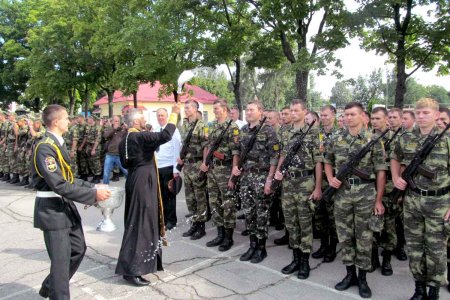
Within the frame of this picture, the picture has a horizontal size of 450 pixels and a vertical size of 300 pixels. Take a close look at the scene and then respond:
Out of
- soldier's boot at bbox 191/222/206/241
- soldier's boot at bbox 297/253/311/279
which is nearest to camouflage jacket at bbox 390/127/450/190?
soldier's boot at bbox 297/253/311/279

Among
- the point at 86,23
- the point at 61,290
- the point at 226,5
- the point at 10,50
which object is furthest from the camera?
the point at 10,50

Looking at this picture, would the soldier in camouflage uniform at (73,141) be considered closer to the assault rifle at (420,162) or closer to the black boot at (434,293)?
the assault rifle at (420,162)

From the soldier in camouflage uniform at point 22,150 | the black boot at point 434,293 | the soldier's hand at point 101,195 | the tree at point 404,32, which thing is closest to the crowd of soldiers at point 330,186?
the black boot at point 434,293

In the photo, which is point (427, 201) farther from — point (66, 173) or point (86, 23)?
point (86, 23)

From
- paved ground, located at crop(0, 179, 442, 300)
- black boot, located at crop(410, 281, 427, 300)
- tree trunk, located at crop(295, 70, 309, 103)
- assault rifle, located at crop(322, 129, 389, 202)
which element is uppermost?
tree trunk, located at crop(295, 70, 309, 103)

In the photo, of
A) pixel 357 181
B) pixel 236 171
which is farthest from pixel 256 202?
pixel 357 181

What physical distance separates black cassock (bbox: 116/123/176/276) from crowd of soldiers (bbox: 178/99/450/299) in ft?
4.19

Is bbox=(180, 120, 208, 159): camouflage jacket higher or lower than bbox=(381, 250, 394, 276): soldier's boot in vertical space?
higher

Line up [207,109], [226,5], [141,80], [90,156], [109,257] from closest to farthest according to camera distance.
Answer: [109,257]
[90,156]
[226,5]
[141,80]
[207,109]

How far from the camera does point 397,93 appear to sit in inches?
423

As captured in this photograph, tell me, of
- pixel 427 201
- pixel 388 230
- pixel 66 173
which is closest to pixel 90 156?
pixel 66 173

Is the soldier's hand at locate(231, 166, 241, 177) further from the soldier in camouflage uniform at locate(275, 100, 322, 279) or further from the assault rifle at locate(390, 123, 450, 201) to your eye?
the assault rifle at locate(390, 123, 450, 201)

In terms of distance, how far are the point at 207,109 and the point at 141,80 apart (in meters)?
26.7

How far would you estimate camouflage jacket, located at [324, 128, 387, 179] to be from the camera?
3848 mm
